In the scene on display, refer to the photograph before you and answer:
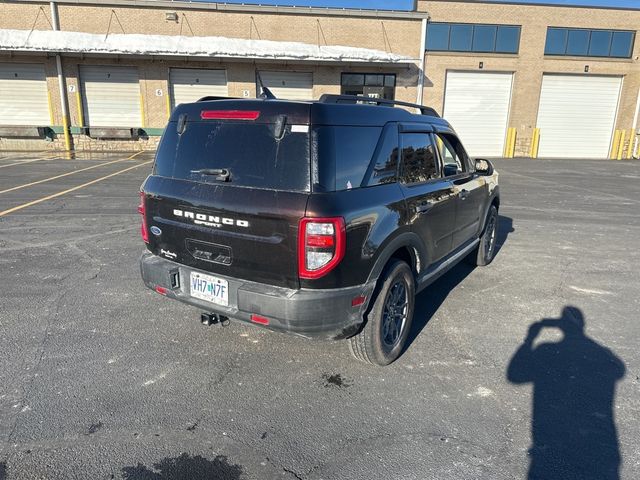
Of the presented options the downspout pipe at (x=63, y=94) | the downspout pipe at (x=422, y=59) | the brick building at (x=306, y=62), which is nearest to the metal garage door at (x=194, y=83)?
the brick building at (x=306, y=62)

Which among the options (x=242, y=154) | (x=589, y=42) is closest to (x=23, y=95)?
(x=242, y=154)

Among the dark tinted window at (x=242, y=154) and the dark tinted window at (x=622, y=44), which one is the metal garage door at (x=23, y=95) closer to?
the dark tinted window at (x=242, y=154)

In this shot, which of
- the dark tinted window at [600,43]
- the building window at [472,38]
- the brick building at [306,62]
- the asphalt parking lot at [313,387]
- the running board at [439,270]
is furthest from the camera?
the dark tinted window at [600,43]

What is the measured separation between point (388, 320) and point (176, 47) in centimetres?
2161

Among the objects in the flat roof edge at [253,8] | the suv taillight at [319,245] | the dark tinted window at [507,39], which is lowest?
the suv taillight at [319,245]

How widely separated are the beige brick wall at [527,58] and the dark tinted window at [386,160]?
2244 centimetres

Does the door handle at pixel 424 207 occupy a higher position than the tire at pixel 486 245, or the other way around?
the door handle at pixel 424 207

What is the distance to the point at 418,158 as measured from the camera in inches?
148

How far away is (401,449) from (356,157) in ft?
6.04

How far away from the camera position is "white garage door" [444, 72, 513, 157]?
80.0 ft

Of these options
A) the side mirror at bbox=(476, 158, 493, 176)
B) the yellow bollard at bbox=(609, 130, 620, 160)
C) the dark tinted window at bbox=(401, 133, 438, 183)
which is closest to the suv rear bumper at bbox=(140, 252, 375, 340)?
the dark tinted window at bbox=(401, 133, 438, 183)

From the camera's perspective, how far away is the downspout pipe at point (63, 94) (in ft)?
70.8

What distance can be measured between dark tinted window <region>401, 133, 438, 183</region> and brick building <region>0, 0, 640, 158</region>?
19.3 meters

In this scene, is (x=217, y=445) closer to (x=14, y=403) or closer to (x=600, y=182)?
(x=14, y=403)
